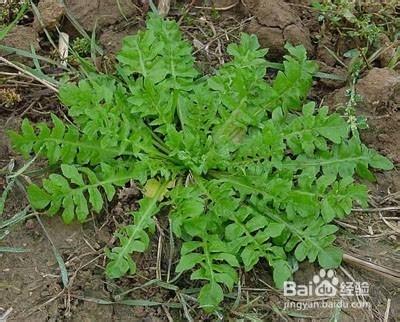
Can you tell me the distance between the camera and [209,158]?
2412mm

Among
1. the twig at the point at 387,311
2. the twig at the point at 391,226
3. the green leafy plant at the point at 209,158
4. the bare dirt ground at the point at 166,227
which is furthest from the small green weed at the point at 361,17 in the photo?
the twig at the point at 387,311

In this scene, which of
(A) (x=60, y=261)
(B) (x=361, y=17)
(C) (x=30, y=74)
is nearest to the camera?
(A) (x=60, y=261)

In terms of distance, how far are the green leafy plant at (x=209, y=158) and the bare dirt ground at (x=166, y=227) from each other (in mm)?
76

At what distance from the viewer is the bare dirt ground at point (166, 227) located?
2193mm

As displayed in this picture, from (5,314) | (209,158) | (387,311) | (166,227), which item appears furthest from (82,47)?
(387,311)

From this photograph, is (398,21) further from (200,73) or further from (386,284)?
(386,284)

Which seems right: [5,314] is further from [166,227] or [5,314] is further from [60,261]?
[166,227]

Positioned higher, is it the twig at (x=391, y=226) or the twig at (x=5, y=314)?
the twig at (x=5, y=314)

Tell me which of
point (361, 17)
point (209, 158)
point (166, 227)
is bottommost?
point (166, 227)

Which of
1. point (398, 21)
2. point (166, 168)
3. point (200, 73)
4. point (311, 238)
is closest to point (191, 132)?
point (166, 168)

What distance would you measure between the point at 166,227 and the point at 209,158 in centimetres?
28

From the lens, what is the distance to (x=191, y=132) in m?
2.48

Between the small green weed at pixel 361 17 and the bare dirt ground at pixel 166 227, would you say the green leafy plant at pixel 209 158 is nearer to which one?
the bare dirt ground at pixel 166 227

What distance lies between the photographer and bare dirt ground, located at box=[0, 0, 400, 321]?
2.19 meters
